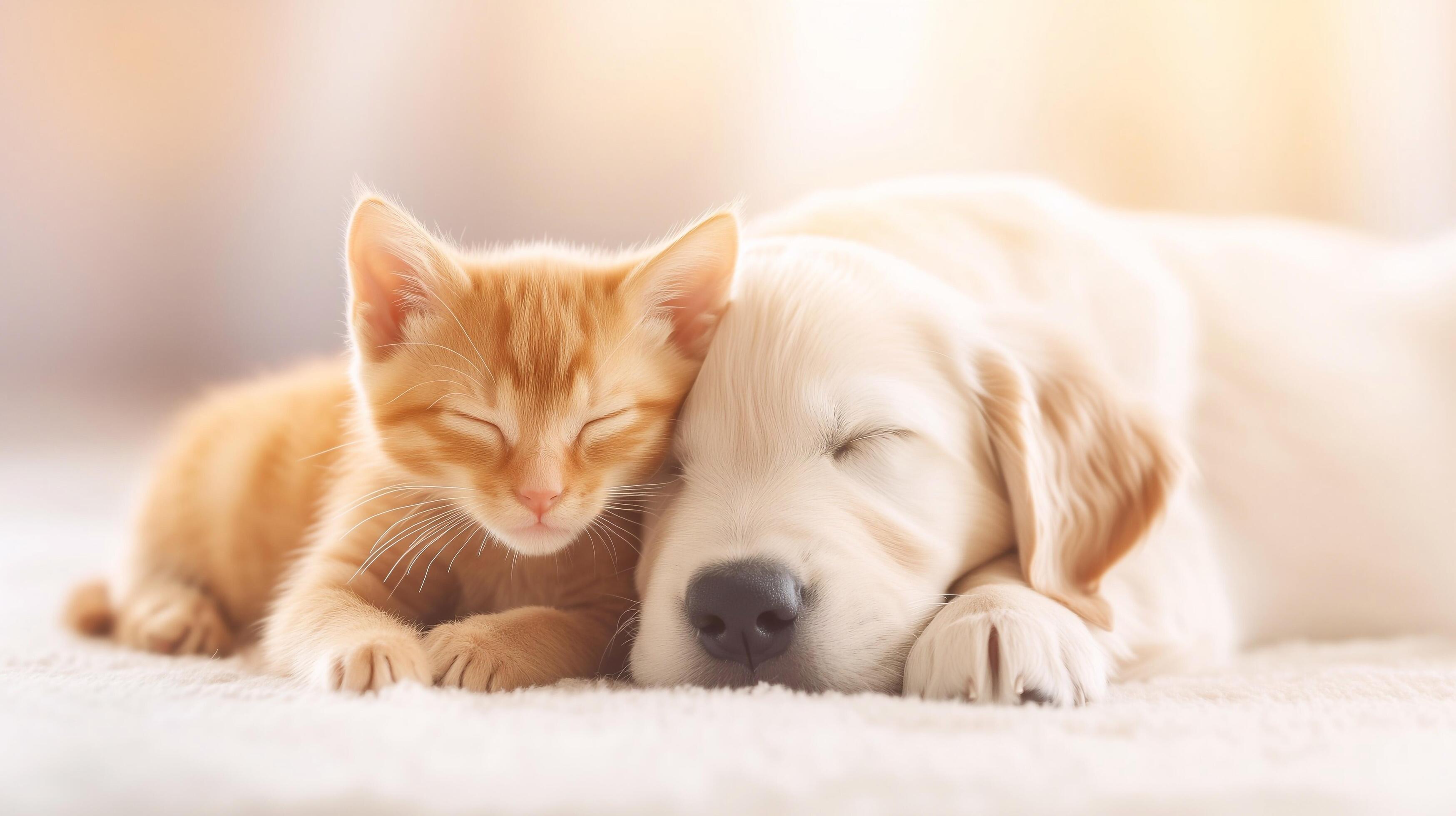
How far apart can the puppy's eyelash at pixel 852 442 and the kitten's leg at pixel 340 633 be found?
23.5 inches

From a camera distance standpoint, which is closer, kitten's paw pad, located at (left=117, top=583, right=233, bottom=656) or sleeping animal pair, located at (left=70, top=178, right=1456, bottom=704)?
sleeping animal pair, located at (left=70, top=178, right=1456, bottom=704)

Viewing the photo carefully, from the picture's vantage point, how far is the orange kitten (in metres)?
1.39

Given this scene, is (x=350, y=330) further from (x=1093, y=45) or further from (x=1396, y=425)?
(x=1093, y=45)

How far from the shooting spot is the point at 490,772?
925mm

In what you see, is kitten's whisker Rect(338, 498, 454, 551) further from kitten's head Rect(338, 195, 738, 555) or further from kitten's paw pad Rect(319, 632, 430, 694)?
kitten's paw pad Rect(319, 632, 430, 694)

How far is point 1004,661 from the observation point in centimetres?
126

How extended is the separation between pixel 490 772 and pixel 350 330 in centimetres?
86

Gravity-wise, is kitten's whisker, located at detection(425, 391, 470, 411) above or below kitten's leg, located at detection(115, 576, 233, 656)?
above

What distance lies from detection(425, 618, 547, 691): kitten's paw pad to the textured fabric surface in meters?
0.06

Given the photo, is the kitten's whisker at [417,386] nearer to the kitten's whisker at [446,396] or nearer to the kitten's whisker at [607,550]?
the kitten's whisker at [446,396]

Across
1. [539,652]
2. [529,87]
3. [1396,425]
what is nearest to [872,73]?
[529,87]

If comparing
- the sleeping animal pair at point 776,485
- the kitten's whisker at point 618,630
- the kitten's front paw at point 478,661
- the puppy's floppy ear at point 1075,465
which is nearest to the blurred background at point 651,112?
the sleeping animal pair at point 776,485

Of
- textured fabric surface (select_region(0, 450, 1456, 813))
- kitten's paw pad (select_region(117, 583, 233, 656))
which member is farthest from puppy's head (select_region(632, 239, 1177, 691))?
kitten's paw pad (select_region(117, 583, 233, 656))

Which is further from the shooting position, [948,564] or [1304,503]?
[1304,503]
